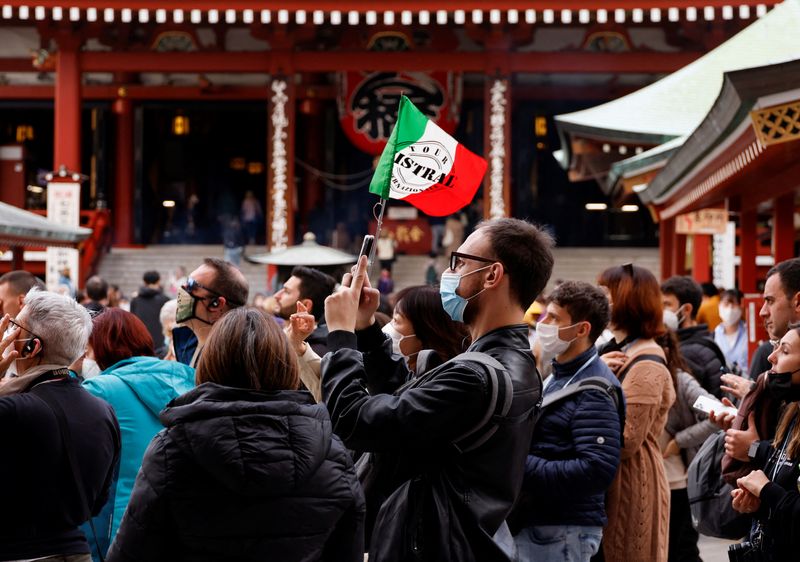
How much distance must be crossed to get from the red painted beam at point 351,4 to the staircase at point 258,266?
15.8 feet

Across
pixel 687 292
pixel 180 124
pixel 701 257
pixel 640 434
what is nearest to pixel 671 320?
pixel 687 292

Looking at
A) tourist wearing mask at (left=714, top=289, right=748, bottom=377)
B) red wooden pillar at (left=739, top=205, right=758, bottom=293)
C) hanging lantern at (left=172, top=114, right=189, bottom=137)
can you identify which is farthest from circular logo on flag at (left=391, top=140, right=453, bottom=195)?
hanging lantern at (left=172, top=114, right=189, bottom=137)

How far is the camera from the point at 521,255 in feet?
9.07

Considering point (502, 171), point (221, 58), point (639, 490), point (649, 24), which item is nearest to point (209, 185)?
point (221, 58)

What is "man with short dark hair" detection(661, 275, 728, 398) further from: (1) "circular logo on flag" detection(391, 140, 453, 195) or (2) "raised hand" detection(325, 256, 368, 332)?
(2) "raised hand" detection(325, 256, 368, 332)

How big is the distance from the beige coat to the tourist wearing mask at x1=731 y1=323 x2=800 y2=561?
32.5 inches

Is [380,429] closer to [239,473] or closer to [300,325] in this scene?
[239,473]

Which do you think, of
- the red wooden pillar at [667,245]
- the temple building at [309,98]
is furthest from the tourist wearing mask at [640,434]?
the red wooden pillar at [667,245]

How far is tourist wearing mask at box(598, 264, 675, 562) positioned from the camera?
13.4ft

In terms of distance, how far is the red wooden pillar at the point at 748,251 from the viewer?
1043 centimetres

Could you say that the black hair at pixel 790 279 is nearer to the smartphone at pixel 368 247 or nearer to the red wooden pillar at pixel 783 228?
the smartphone at pixel 368 247

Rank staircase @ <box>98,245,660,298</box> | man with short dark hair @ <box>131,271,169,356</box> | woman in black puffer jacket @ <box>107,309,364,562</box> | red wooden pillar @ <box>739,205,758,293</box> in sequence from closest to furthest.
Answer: woman in black puffer jacket @ <box>107,309,364,562</box> → man with short dark hair @ <box>131,271,169,356</box> → red wooden pillar @ <box>739,205,758,293</box> → staircase @ <box>98,245,660,298</box>

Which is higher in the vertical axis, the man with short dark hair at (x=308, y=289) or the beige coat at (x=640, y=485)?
the man with short dark hair at (x=308, y=289)

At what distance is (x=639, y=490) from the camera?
4.11 meters
